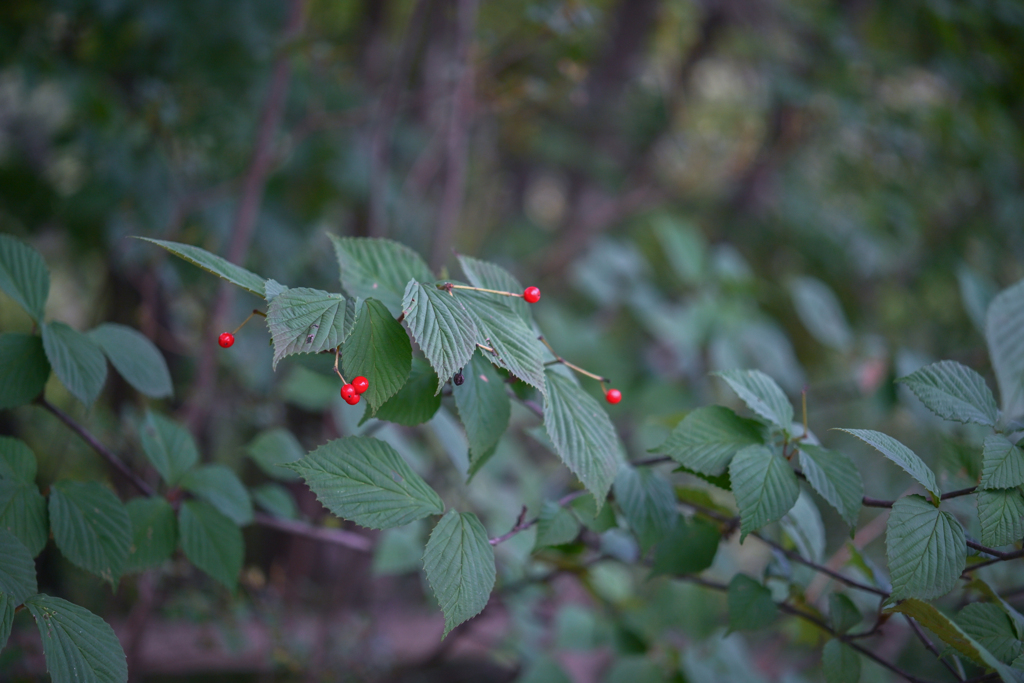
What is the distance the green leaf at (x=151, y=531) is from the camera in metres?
0.80

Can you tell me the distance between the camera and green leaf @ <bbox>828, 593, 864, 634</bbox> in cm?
77

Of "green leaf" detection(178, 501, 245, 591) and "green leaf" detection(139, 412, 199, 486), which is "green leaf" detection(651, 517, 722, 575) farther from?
"green leaf" detection(139, 412, 199, 486)

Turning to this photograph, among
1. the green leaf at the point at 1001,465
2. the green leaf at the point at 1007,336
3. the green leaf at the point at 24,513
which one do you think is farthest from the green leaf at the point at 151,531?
the green leaf at the point at 1007,336

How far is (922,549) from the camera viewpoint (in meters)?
0.62

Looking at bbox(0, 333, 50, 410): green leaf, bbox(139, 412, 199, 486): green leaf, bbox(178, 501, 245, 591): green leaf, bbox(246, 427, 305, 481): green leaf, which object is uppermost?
bbox(0, 333, 50, 410): green leaf

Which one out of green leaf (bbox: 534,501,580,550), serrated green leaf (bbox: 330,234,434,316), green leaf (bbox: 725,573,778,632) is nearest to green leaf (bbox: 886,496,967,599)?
green leaf (bbox: 725,573,778,632)

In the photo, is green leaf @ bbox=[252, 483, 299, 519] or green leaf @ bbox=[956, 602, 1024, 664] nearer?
green leaf @ bbox=[956, 602, 1024, 664]

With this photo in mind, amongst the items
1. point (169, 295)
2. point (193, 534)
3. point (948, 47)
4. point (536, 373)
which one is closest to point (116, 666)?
point (193, 534)

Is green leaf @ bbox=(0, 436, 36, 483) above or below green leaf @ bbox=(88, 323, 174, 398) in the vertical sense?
below

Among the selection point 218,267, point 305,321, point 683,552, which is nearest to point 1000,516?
point 683,552

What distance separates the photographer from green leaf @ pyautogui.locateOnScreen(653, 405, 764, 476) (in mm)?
712

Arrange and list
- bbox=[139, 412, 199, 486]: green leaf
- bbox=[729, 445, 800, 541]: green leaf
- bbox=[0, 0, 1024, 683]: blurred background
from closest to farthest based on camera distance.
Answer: bbox=[729, 445, 800, 541]: green leaf, bbox=[139, 412, 199, 486]: green leaf, bbox=[0, 0, 1024, 683]: blurred background

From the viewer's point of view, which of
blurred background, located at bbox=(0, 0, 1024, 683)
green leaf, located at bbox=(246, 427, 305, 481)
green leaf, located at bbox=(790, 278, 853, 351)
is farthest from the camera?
green leaf, located at bbox=(790, 278, 853, 351)

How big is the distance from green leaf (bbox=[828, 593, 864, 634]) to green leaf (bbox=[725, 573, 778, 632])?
73 mm
